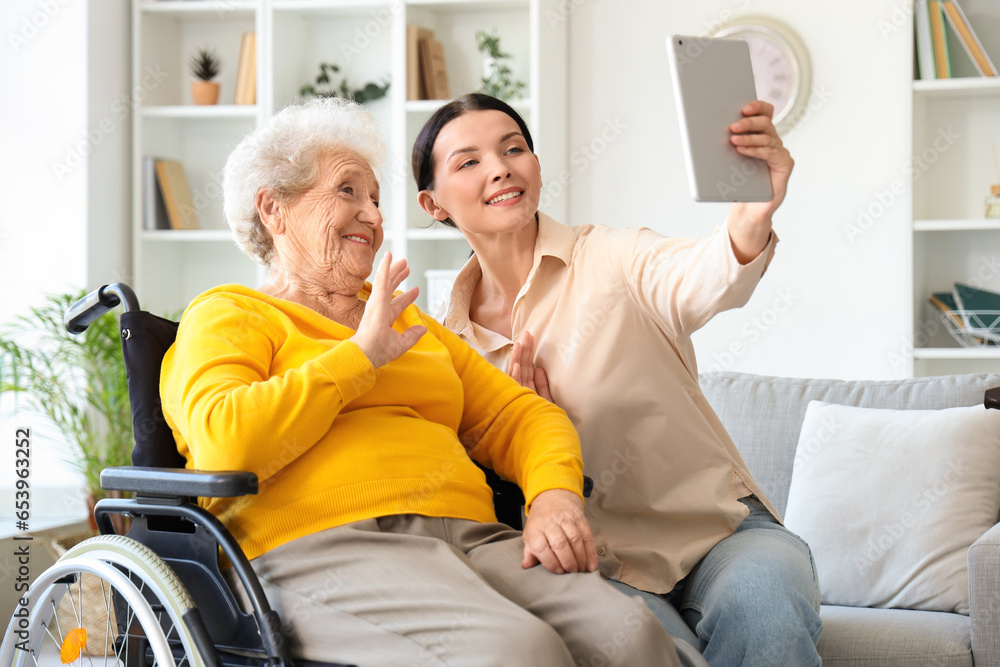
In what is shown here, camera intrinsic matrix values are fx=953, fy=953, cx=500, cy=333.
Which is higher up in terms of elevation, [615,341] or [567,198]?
[567,198]

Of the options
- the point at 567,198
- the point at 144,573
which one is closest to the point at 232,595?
the point at 144,573

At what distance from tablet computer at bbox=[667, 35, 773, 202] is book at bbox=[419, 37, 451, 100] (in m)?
2.57

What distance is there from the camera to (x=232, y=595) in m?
1.30

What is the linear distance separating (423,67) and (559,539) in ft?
9.25

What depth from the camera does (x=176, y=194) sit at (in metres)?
3.99

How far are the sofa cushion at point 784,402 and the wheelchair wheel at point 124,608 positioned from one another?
1431 mm

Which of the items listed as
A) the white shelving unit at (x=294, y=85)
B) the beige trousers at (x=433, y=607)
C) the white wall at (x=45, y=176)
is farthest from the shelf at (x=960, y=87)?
the white wall at (x=45, y=176)

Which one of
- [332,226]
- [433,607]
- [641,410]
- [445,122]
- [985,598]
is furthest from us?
[445,122]

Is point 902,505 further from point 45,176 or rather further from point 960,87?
point 45,176

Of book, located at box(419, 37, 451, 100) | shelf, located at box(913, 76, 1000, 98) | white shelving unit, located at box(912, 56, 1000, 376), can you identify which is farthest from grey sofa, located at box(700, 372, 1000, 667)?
book, located at box(419, 37, 451, 100)

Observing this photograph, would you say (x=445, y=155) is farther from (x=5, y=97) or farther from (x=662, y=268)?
(x=5, y=97)

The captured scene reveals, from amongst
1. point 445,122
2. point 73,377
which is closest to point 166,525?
point 445,122

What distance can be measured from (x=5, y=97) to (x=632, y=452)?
295 cm

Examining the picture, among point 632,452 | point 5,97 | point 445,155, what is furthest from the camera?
point 5,97
